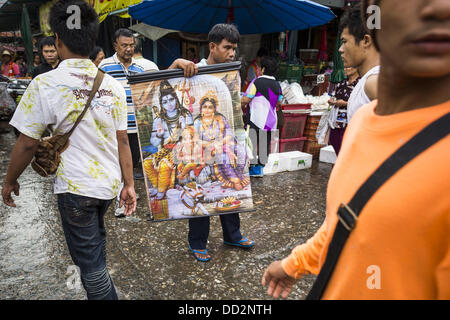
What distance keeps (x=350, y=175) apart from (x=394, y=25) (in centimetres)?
35

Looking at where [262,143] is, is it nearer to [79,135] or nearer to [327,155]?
[327,155]

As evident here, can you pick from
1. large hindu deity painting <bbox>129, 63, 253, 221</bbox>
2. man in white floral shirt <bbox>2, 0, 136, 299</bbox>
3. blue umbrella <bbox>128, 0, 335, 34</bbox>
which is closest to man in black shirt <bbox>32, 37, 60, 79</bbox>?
blue umbrella <bbox>128, 0, 335, 34</bbox>

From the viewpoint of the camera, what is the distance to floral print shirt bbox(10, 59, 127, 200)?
1.74m

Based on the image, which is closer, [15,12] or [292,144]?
[292,144]

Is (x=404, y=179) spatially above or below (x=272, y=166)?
above

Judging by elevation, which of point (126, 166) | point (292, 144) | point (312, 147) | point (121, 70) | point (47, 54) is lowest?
point (312, 147)

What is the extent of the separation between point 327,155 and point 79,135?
545 cm

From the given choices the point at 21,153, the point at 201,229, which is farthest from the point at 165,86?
the point at 201,229

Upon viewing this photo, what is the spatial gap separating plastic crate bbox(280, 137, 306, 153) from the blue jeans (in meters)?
4.70

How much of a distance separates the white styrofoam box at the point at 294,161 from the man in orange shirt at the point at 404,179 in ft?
16.3

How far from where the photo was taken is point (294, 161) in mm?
5824

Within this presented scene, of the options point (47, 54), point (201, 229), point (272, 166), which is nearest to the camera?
point (201, 229)

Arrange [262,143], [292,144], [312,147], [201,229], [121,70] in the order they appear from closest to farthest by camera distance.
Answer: [201,229] → [121,70] → [262,143] → [292,144] → [312,147]

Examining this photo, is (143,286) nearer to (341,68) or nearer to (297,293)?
(297,293)
